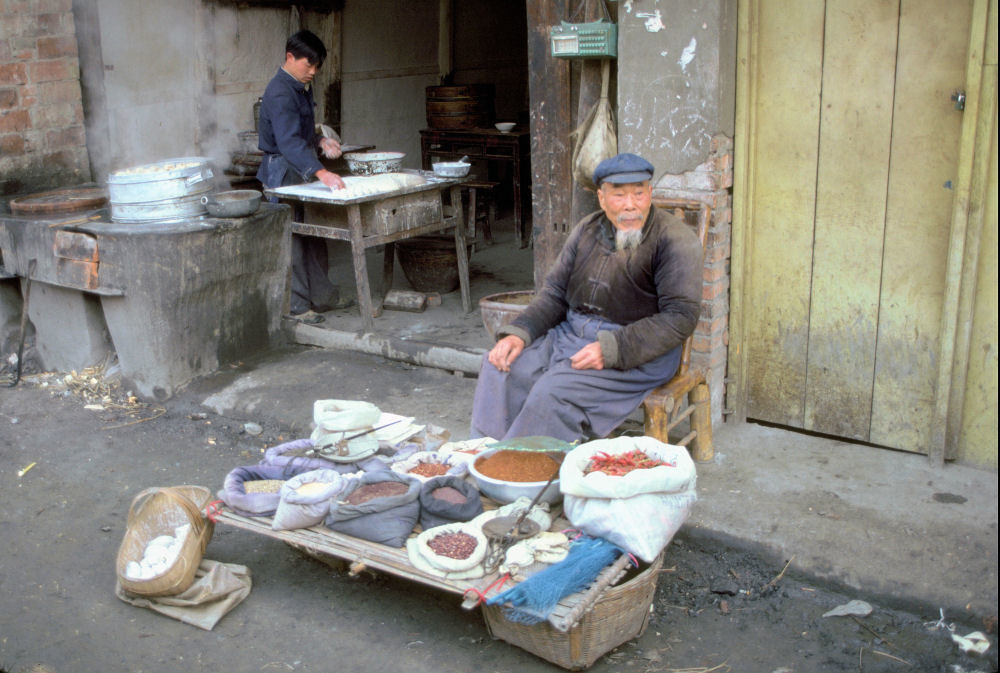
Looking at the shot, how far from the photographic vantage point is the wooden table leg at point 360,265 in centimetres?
644

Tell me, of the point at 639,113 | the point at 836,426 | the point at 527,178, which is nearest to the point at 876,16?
the point at 639,113

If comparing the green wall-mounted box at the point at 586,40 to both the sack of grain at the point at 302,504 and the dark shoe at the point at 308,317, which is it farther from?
the dark shoe at the point at 308,317

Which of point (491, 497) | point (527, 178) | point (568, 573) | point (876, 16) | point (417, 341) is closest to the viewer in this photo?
point (568, 573)

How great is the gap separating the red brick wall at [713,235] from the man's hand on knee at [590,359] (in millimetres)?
771

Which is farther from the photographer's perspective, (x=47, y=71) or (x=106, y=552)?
(x=47, y=71)

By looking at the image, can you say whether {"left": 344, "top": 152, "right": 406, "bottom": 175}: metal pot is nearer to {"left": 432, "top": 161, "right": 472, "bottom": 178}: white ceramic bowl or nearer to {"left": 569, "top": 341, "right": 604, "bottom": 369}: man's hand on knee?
{"left": 432, "top": 161, "right": 472, "bottom": 178}: white ceramic bowl

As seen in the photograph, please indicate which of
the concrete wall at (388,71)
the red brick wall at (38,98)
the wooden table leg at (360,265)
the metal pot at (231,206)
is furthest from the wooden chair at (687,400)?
the concrete wall at (388,71)

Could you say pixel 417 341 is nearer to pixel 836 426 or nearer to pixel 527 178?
pixel 836 426

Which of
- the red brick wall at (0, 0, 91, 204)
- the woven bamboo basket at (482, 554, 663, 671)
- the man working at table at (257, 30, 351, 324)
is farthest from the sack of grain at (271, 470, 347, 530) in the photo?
the red brick wall at (0, 0, 91, 204)

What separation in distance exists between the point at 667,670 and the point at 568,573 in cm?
56

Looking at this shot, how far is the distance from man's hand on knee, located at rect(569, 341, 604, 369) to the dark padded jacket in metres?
0.03

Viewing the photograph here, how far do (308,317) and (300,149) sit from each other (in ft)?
3.86

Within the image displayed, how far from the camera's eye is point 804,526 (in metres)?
4.03

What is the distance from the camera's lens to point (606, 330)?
14.1ft
